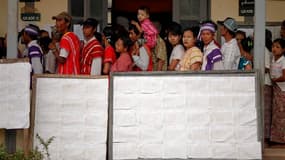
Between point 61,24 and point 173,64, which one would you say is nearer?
point 173,64

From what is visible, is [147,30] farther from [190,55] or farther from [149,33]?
[190,55]

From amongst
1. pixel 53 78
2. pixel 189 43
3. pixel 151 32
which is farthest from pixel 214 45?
pixel 53 78

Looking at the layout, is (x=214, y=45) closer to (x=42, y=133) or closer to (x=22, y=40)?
(x=42, y=133)

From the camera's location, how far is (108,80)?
7.58 m

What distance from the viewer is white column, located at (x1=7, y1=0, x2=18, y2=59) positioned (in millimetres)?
7715

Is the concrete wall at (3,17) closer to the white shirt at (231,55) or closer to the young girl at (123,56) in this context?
the young girl at (123,56)

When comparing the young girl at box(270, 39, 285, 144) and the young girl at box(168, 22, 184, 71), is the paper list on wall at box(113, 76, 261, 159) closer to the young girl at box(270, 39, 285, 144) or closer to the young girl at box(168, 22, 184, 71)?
the young girl at box(168, 22, 184, 71)

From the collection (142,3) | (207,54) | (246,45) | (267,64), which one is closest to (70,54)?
(207,54)

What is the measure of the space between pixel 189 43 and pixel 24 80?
6.38 ft

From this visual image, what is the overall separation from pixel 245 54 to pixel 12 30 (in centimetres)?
292

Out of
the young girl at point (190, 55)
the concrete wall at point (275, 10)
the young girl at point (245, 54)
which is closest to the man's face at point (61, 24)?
the young girl at point (190, 55)

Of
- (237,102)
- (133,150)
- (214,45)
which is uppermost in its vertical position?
(214,45)

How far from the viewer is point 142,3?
1223 centimetres

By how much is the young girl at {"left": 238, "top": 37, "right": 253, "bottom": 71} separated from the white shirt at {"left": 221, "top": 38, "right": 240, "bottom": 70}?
2.3 inches
